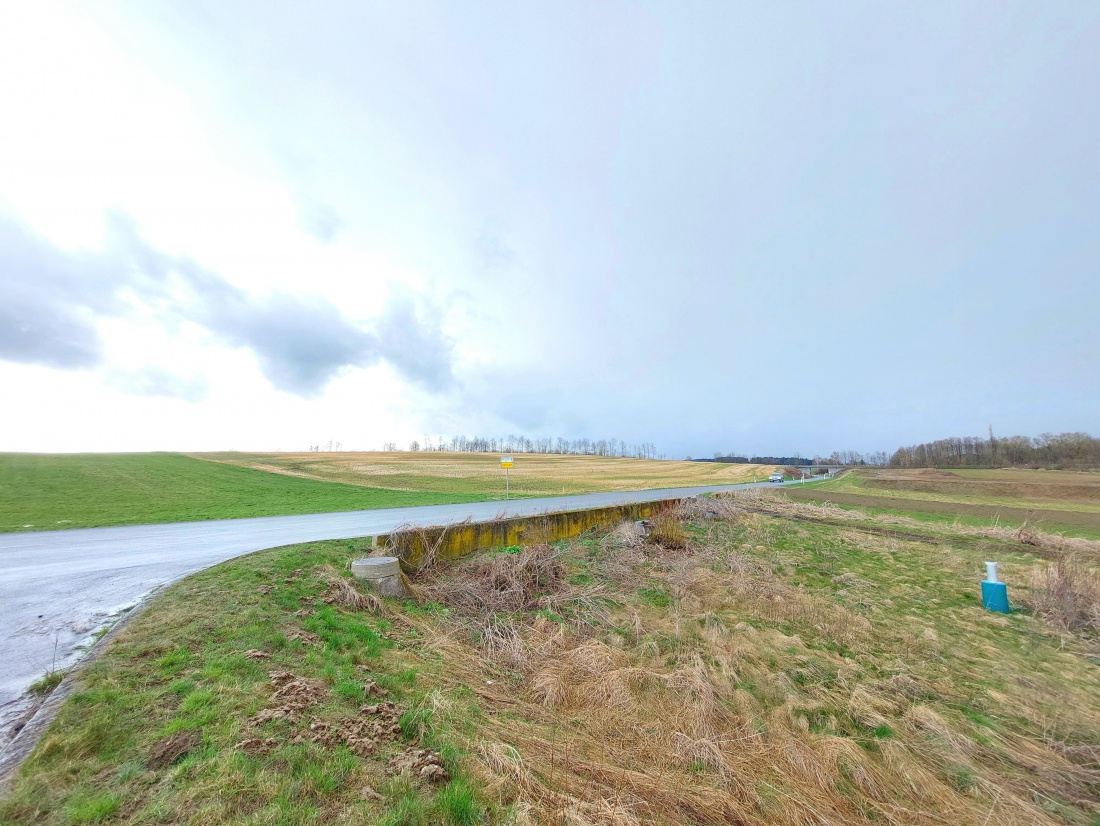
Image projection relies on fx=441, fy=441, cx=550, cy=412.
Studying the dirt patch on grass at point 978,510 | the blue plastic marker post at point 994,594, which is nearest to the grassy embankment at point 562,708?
the blue plastic marker post at point 994,594

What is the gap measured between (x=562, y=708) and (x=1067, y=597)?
12255 millimetres

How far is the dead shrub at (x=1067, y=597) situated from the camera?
9.63 m

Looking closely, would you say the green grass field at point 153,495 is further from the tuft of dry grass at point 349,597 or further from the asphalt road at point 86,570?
the tuft of dry grass at point 349,597

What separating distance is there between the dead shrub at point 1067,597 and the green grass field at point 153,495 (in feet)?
80.7

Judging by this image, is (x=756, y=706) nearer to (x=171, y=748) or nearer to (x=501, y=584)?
(x=501, y=584)

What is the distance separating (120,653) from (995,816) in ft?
30.7

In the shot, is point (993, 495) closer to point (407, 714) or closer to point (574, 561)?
point (574, 561)

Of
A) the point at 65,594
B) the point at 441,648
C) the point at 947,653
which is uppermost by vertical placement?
the point at 65,594

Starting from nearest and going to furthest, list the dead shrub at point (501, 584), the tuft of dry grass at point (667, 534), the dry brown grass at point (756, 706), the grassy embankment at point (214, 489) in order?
the dry brown grass at point (756, 706) < the dead shrub at point (501, 584) < the tuft of dry grass at point (667, 534) < the grassy embankment at point (214, 489)

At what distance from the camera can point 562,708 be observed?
5824 mm

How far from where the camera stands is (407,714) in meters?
4.72

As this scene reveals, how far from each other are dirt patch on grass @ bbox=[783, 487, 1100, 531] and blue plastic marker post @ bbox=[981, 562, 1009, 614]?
13848mm

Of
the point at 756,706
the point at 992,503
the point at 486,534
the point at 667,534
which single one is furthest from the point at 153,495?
the point at 992,503

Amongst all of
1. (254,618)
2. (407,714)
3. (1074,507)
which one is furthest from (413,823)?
(1074,507)
